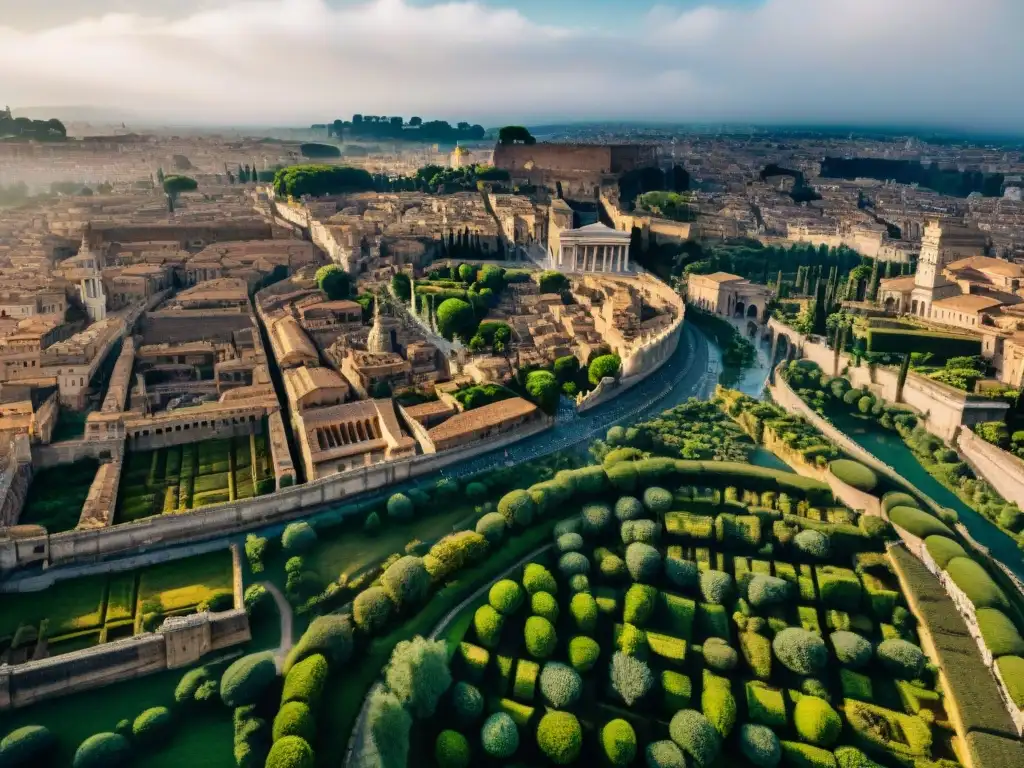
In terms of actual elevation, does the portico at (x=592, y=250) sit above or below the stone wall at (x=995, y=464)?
above

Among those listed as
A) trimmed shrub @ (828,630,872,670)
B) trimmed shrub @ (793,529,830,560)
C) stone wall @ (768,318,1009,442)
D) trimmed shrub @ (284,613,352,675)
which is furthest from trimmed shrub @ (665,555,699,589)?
stone wall @ (768,318,1009,442)

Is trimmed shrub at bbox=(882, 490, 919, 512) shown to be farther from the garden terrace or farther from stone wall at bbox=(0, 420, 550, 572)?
stone wall at bbox=(0, 420, 550, 572)

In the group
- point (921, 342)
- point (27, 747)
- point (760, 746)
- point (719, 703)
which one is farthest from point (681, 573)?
point (921, 342)

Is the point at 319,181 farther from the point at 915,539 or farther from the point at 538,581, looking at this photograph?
the point at 915,539

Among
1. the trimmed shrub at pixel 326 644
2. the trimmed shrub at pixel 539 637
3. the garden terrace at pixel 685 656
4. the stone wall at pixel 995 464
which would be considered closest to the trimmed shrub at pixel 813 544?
the garden terrace at pixel 685 656

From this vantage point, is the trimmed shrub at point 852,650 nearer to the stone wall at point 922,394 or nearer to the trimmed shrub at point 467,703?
the trimmed shrub at point 467,703

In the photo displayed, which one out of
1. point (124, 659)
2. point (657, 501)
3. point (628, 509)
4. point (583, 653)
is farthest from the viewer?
point (657, 501)

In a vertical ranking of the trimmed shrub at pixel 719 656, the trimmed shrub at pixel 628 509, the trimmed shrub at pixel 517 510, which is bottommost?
the trimmed shrub at pixel 719 656
